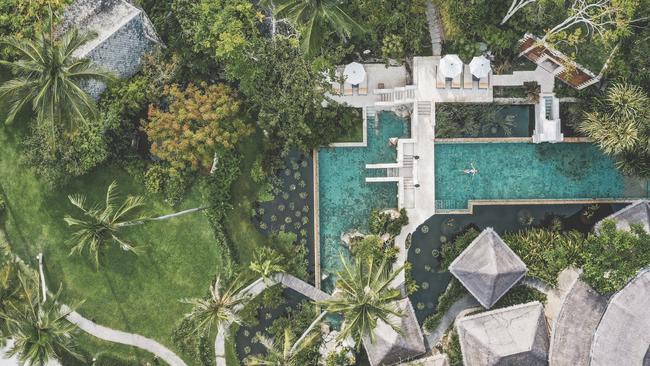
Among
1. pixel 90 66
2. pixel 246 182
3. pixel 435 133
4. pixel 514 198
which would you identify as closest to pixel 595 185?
pixel 514 198

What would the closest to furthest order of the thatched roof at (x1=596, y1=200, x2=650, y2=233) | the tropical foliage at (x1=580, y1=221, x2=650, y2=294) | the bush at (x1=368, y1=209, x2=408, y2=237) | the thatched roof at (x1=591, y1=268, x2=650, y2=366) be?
the thatched roof at (x1=591, y1=268, x2=650, y2=366)
the tropical foliage at (x1=580, y1=221, x2=650, y2=294)
the thatched roof at (x1=596, y1=200, x2=650, y2=233)
the bush at (x1=368, y1=209, x2=408, y2=237)

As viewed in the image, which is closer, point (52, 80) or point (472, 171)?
point (52, 80)

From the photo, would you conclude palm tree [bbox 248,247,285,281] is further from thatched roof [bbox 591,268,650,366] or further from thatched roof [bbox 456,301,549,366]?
thatched roof [bbox 591,268,650,366]

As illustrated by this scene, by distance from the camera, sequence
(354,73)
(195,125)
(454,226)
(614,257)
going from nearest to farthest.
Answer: (614,257)
(195,125)
(354,73)
(454,226)

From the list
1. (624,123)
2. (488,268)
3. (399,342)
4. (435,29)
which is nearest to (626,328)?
(488,268)

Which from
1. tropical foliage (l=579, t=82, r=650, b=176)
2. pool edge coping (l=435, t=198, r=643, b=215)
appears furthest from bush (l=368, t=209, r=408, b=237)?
tropical foliage (l=579, t=82, r=650, b=176)

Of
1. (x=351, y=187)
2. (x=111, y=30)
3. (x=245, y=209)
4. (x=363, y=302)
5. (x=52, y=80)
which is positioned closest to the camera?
(x=52, y=80)

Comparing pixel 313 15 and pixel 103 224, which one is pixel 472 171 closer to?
pixel 313 15

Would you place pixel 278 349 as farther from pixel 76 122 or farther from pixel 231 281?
pixel 76 122
